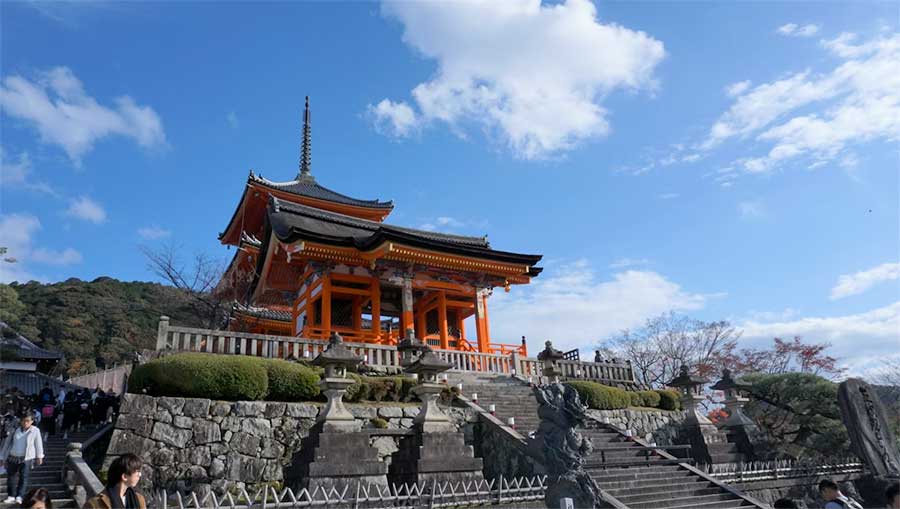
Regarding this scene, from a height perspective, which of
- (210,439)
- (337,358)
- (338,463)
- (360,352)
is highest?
(360,352)

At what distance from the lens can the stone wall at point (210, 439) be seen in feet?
34.4

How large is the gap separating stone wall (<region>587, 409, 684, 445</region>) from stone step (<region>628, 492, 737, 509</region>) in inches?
179

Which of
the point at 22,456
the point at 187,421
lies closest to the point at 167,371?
the point at 187,421

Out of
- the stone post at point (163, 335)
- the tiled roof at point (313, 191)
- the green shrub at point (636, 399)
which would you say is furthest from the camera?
the tiled roof at point (313, 191)

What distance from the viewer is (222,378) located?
11484 mm

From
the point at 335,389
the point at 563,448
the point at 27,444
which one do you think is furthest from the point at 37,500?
the point at 563,448

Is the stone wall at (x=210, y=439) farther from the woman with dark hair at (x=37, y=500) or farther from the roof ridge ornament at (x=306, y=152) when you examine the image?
the roof ridge ornament at (x=306, y=152)

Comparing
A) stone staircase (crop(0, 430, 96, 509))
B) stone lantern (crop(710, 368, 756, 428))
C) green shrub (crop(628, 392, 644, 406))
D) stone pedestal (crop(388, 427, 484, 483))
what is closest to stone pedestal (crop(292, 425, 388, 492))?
stone pedestal (crop(388, 427, 484, 483))

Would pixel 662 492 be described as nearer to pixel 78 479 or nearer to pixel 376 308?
pixel 78 479

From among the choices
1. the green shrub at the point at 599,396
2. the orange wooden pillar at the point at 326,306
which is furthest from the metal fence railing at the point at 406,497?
the orange wooden pillar at the point at 326,306

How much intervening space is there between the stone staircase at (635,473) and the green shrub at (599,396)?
1.33 meters

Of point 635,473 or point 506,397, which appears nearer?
point 635,473

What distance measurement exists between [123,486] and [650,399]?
16.6m

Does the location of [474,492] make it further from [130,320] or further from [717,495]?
[130,320]
